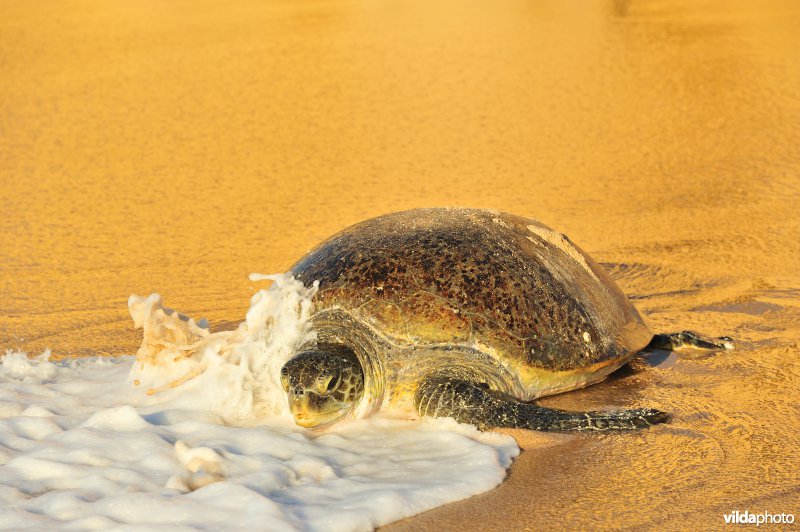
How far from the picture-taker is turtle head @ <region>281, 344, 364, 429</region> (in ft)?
13.9

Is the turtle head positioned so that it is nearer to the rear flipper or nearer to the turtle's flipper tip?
the turtle's flipper tip

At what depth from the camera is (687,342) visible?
5.44m

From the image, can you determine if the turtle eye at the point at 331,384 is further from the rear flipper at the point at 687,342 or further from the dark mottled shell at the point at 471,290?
the rear flipper at the point at 687,342

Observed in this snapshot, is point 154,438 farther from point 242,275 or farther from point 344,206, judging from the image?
point 344,206

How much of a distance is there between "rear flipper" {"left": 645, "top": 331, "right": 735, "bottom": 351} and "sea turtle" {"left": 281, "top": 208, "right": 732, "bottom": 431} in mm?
599

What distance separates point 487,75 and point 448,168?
419 cm

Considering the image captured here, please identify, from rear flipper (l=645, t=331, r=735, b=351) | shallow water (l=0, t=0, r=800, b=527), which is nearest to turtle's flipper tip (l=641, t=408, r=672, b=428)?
shallow water (l=0, t=0, r=800, b=527)

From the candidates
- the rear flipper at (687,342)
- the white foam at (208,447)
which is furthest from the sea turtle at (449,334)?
the rear flipper at (687,342)

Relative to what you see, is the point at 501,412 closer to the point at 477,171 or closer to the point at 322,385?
the point at 322,385

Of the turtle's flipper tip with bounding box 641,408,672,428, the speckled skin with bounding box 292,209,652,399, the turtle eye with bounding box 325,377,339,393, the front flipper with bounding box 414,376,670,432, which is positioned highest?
the speckled skin with bounding box 292,209,652,399

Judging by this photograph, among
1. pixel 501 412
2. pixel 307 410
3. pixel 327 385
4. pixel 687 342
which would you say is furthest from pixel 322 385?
pixel 687 342

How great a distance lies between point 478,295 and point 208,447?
144 cm

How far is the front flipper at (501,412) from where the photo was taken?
13.7ft

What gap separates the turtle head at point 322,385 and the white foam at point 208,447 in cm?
9
